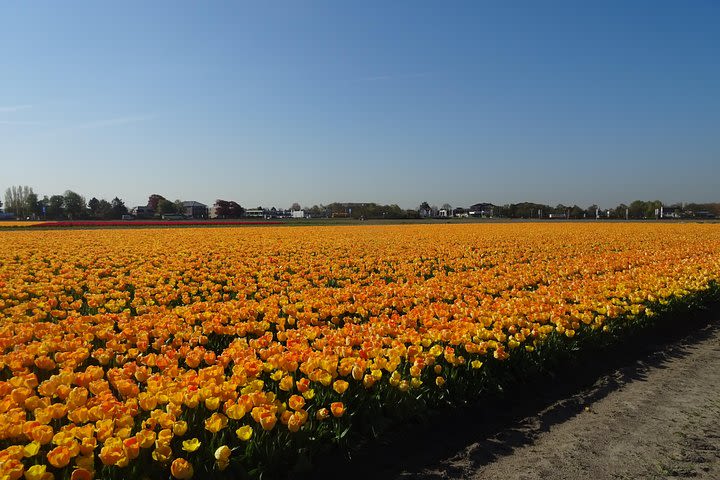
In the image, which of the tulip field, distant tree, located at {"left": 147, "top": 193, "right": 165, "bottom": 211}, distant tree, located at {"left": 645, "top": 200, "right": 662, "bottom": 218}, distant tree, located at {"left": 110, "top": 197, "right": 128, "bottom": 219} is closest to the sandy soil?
the tulip field

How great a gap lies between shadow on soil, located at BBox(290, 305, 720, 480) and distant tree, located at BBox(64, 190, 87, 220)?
345 feet

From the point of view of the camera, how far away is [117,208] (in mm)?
111562

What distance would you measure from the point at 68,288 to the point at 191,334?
5.60 m

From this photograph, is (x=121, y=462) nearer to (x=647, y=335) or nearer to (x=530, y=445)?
(x=530, y=445)

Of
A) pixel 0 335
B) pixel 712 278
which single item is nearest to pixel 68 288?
pixel 0 335

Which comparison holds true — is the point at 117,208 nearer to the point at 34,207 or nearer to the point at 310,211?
the point at 34,207

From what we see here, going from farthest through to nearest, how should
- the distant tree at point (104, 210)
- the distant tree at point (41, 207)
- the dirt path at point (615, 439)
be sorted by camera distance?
1. the distant tree at point (104, 210)
2. the distant tree at point (41, 207)
3. the dirt path at point (615, 439)

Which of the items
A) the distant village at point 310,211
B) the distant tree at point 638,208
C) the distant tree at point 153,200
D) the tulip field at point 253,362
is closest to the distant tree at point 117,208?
the distant village at point 310,211

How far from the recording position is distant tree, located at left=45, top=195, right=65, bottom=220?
315 ft

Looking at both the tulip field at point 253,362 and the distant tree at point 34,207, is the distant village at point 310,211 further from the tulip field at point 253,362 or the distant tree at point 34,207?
the tulip field at point 253,362

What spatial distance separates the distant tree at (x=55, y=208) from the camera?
96.0 m

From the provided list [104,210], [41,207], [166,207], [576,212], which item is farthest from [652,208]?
[41,207]

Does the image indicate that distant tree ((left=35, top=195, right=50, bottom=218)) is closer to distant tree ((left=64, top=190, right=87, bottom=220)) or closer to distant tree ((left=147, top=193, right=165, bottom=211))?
distant tree ((left=64, top=190, right=87, bottom=220))

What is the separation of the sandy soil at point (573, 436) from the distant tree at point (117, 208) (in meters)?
116
